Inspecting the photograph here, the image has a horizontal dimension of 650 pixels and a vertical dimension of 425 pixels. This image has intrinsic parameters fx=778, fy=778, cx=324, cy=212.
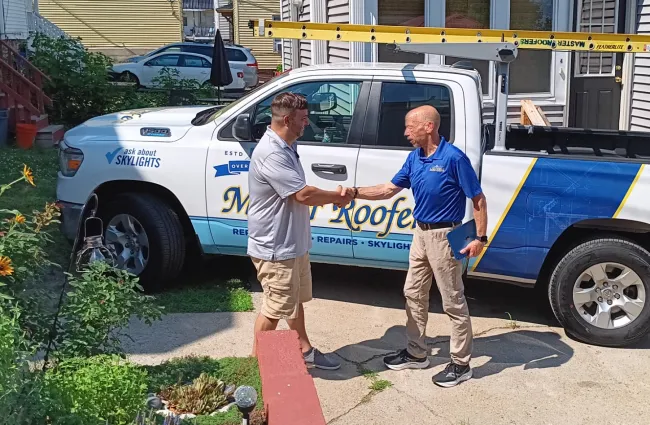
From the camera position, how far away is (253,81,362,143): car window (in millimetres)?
5891

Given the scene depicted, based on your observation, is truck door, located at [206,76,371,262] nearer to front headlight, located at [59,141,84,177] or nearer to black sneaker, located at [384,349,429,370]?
black sneaker, located at [384,349,429,370]

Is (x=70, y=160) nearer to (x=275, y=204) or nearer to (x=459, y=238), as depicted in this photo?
(x=275, y=204)

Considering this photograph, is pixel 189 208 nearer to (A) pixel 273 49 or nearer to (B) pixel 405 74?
(B) pixel 405 74

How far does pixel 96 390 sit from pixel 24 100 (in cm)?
1121

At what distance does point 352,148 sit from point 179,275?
2018 millimetres

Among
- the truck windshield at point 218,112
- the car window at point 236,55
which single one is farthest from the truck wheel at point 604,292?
the car window at point 236,55

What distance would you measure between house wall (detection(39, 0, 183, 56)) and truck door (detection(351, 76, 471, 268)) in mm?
31348

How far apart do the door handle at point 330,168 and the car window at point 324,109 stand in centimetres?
22

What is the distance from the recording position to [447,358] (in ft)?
17.6

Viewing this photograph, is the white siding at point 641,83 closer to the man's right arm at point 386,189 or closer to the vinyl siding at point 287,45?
the man's right arm at point 386,189

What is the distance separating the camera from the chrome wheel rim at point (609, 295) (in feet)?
17.8

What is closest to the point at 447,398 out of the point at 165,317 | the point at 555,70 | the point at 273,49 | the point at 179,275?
the point at 165,317

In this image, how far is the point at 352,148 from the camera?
19.0ft

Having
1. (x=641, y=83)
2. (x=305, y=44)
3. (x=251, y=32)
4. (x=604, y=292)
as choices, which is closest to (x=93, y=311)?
(x=604, y=292)
